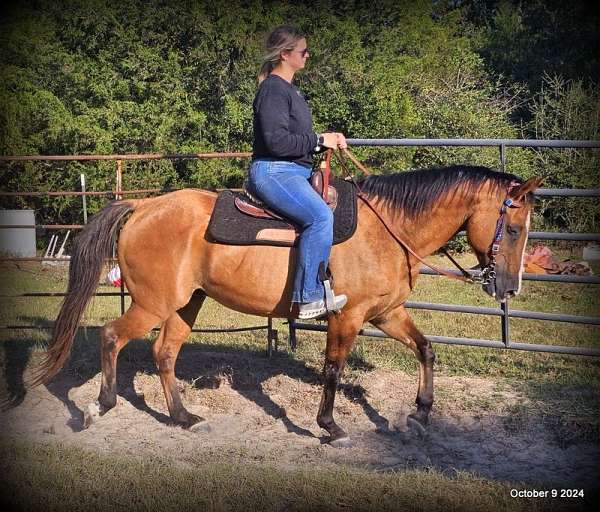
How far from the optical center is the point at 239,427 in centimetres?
550

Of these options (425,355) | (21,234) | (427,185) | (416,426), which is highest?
(427,185)

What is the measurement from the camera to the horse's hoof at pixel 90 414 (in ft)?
18.0

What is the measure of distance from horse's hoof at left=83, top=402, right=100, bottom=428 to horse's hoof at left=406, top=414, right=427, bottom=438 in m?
2.31

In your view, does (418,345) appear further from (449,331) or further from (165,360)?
(449,331)

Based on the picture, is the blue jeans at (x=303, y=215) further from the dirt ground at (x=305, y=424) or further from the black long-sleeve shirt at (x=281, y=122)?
the dirt ground at (x=305, y=424)

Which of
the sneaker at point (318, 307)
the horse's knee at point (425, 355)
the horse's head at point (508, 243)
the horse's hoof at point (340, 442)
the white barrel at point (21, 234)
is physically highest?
the horse's head at point (508, 243)

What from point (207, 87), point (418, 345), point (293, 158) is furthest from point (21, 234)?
point (418, 345)

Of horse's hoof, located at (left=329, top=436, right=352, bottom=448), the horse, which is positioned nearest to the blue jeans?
the horse

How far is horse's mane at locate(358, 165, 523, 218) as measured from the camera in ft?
16.5

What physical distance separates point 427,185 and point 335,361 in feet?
4.58

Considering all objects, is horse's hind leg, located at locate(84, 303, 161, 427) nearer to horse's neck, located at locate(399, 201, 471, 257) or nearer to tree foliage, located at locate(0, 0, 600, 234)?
horse's neck, located at locate(399, 201, 471, 257)

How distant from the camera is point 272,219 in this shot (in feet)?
17.0

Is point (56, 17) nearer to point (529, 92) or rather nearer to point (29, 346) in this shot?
point (29, 346)

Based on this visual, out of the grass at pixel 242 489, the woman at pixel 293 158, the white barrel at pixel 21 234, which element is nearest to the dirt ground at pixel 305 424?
the grass at pixel 242 489
